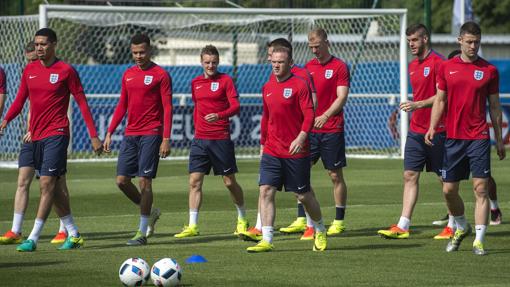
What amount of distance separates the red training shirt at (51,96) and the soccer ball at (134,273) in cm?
306

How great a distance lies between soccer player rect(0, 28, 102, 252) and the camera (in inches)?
492

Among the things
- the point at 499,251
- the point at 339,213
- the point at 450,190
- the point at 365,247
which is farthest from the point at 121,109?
the point at 499,251

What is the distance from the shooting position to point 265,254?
39.3 ft

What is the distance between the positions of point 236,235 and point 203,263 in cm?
266

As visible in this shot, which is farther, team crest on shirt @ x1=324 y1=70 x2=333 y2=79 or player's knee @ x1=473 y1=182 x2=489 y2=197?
team crest on shirt @ x1=324 y1=70 x2=333 y2=79

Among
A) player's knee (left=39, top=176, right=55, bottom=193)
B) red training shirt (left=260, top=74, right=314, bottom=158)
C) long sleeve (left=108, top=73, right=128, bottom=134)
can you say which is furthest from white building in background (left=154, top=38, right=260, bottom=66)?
red training shirt (left=260, top=74, right=314, bottom=158)

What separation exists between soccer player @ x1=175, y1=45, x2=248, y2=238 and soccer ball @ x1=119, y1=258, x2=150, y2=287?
4.14 m

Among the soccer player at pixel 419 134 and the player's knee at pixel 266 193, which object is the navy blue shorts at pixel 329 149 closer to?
the soccer player at pixel 419 134

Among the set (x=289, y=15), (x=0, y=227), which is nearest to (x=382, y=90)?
(x=289, y=15)

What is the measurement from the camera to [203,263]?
1127cm

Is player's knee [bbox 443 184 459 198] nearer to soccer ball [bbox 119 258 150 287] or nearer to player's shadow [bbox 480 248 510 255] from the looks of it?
player's shadow [bbox 480 248 510 255]

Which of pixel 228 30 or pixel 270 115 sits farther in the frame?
pixel 228 30

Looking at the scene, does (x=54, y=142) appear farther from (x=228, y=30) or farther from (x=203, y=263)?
(x=228, y=30)

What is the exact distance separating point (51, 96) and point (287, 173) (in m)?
2.61
